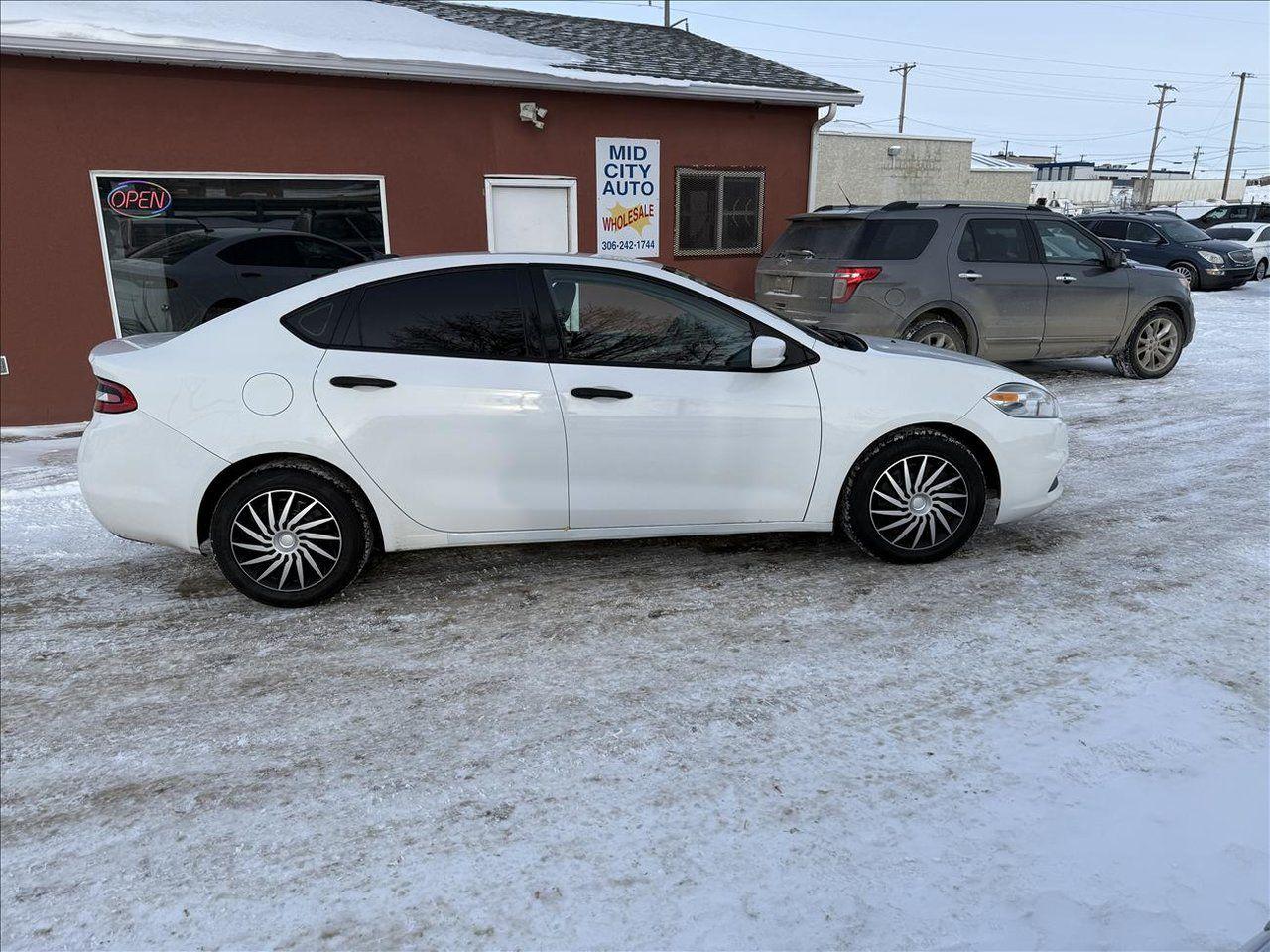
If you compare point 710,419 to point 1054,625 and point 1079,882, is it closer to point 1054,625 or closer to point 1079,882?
point 1054,625

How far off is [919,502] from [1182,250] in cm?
1856

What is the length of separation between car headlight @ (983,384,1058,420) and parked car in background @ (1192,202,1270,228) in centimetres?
3147

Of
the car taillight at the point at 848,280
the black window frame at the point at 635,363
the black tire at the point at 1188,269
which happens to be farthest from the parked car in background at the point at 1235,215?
the black window frame at the point at 635,363

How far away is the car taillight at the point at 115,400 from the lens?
13.6 feet

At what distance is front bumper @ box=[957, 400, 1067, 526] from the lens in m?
4.71

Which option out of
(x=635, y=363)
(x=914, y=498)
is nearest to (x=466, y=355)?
(x=635, y=363)

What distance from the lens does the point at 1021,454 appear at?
4.79 meters

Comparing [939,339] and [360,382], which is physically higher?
[360,382]

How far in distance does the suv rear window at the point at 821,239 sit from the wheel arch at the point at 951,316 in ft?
2.89

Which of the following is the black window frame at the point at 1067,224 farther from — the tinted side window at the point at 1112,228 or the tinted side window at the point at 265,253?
the tinted side window at the point at 1112,228

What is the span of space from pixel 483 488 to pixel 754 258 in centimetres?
912

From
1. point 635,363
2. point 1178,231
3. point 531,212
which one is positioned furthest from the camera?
point 1178,231

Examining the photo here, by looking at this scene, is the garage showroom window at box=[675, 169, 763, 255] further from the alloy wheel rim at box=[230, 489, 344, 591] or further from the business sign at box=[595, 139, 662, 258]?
the alloy wheel rim at box=[230, 489, 344, 591]

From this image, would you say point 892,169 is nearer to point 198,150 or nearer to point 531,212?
point 531,212
